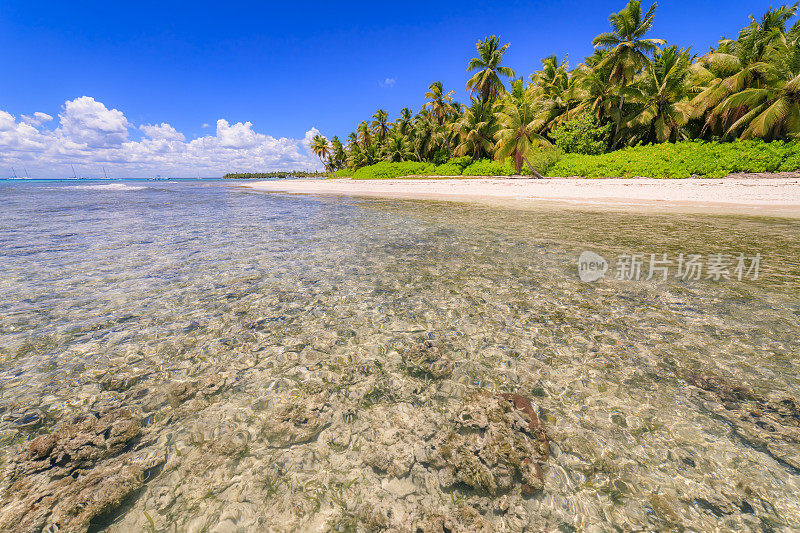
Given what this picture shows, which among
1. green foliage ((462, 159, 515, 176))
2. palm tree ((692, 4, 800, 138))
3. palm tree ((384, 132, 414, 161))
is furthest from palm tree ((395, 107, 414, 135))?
palm tree ((692, 4, 800, 138))

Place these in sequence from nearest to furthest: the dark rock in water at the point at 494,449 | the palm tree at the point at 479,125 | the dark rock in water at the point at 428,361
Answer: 1. the dark rock in water at the point at 494,449
2. the dark rock in water at the point at 428,361
3. the palm tree at the point at 479,125

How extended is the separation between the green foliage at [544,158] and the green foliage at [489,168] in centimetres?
346

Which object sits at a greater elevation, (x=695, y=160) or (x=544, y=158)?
(x=544, y=158)

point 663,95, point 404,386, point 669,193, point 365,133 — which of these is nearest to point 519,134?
point 663,95

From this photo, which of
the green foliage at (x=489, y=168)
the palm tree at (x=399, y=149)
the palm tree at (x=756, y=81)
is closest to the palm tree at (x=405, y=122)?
the palm tree at (x=399, y=149)

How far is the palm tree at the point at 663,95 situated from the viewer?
92.7 feet

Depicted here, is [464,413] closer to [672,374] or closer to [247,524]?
[247,524]

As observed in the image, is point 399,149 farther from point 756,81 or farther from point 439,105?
A: point 756,81

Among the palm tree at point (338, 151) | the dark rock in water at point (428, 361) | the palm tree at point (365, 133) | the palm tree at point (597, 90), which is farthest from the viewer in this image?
the palm tree at point (338, 151)

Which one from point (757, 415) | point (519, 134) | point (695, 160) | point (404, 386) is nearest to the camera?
point (757, 415)

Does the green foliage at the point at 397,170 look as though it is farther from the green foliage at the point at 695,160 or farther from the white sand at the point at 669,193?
the green foliage at the point at 695,160

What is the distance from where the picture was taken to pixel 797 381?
3129mm

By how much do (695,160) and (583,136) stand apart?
32.7 feet

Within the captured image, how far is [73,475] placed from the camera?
2.25 meters
